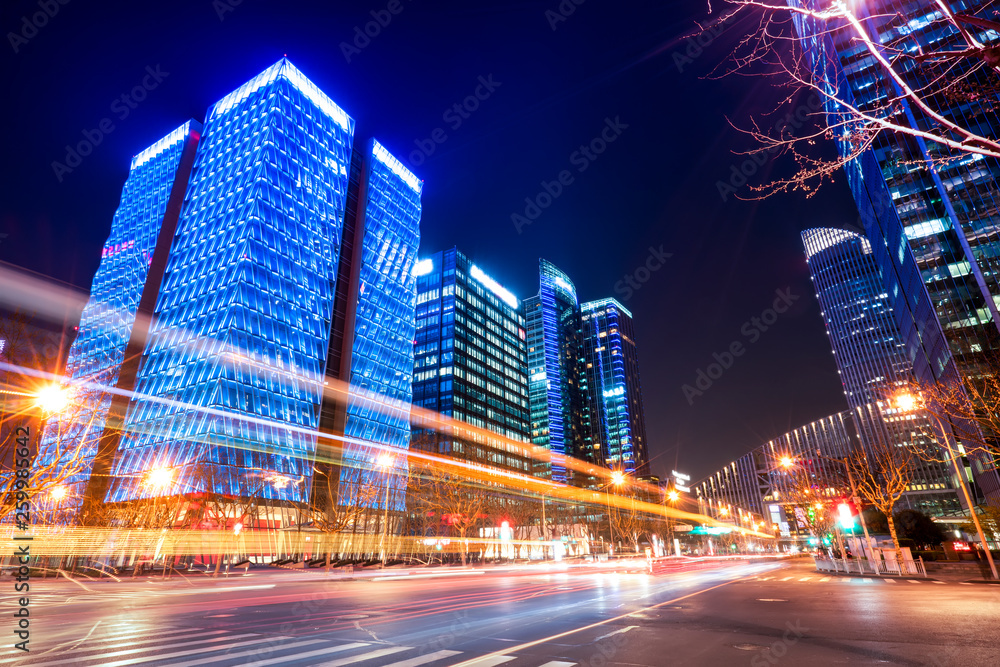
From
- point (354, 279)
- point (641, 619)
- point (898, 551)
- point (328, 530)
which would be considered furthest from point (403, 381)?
point (641, 619)

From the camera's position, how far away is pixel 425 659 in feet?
26.0

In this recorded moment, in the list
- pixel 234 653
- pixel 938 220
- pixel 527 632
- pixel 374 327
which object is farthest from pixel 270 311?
pixel 938 220

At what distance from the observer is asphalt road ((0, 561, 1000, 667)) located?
26.0 ft

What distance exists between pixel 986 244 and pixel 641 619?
270 feet

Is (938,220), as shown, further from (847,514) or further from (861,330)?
(861,330)

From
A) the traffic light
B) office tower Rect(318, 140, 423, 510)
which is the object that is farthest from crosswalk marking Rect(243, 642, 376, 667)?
office tower Rect(318, 140, 423, 510)

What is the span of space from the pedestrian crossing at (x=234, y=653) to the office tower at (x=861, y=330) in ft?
545

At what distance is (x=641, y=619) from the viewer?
12.1 meters

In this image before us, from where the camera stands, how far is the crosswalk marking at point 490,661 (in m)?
7.55

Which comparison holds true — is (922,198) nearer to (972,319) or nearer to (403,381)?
(972,319)

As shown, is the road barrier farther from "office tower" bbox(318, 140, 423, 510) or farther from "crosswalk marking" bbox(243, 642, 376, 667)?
"office tower" bbox(318, 140, 423, 510)

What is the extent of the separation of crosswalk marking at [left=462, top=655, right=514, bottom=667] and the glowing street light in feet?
46.3

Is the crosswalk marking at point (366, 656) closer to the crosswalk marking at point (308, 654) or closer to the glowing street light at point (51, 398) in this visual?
the crosswalk marking at point (308, 654)

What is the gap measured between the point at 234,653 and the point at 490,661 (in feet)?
15.0
